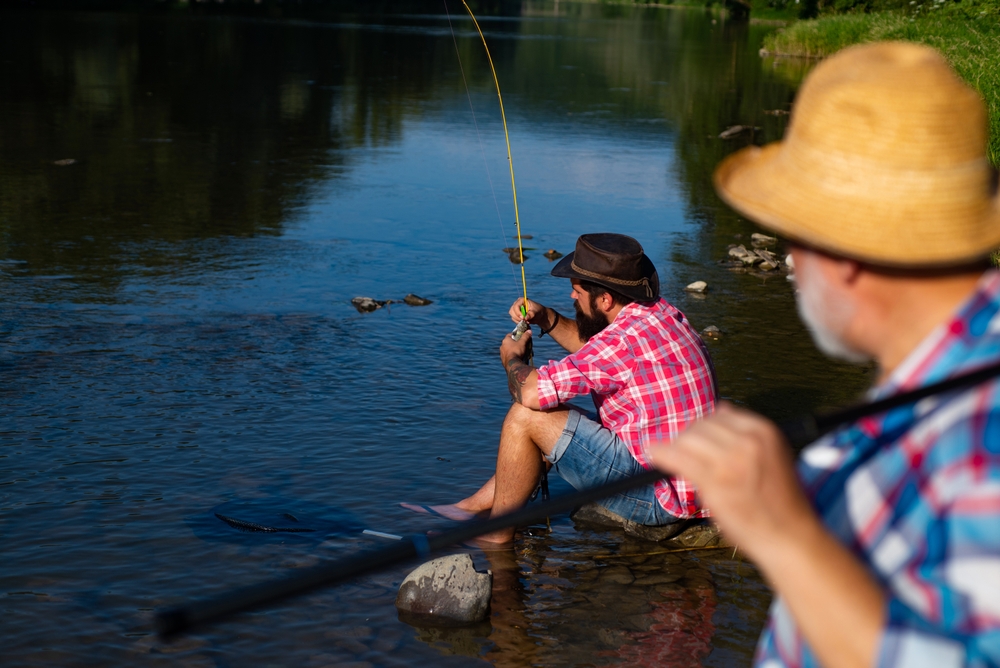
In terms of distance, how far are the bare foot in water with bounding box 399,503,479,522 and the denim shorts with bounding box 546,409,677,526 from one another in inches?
22.0

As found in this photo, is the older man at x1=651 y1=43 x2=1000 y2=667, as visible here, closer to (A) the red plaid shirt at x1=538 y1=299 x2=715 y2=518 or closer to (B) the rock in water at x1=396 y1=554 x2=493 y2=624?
(B) the rock in water at x1=396 y1=554 x2=493 y2=624

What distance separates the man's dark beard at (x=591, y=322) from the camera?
4.36 metres

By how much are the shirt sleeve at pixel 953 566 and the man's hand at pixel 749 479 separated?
128 millimetres

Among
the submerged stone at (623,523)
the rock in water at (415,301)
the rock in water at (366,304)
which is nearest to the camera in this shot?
the submerged stone at (623,523)

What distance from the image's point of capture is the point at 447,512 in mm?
4594

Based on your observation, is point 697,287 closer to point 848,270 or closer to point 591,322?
point 591,322

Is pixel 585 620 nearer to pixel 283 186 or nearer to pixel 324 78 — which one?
pixel 283 186

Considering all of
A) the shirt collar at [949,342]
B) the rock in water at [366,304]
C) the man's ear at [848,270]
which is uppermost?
the man's ear at [848,270]

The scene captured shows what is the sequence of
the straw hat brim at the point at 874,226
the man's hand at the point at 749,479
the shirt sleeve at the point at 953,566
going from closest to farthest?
the shirt sleeve at the point at 953,566
the man's hand at the point at 749,479
the straw hat brim at the point at 874,226

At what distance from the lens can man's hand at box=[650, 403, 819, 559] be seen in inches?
50.2

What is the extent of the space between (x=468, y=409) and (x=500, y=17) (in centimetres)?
5134

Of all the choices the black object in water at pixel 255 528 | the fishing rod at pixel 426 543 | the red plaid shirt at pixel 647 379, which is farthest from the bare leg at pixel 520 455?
the fishing rod at pixel 426 543

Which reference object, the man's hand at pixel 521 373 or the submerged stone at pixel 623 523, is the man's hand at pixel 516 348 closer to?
the man's hand at pixel 521 373

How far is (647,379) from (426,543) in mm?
2525
